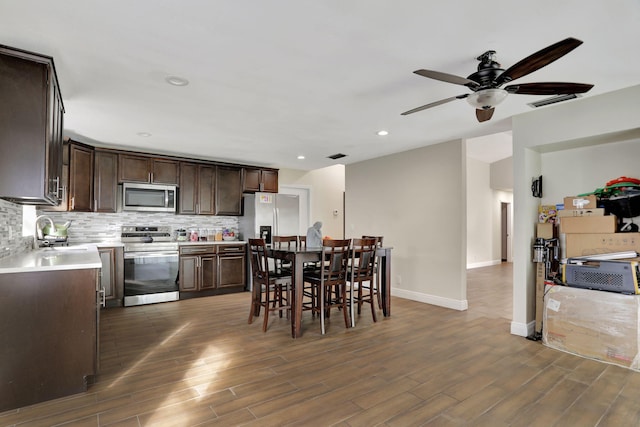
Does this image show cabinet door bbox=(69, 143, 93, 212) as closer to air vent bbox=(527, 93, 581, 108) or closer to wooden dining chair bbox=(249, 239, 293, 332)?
wooden dining chair bbox=(249, 239, 293, 332)

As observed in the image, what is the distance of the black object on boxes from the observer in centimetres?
284

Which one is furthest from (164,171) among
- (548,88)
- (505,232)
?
(505,232)

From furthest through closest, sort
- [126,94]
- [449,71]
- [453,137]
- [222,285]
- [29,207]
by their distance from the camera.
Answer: [222,285]
[453,137]
[29,207]
[126,94]
[449,71]

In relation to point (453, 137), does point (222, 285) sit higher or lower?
lower

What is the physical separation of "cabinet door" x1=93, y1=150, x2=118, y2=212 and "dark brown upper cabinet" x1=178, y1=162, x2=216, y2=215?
94 centimetres

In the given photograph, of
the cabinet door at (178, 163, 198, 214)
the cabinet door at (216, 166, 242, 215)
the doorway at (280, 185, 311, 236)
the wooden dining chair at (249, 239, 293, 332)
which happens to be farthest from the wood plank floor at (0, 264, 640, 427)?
the doorway at (280, 185, 311, 236)

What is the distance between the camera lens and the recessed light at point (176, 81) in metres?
2.75

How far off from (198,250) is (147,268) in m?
0.78

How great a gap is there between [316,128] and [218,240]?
9.92ft

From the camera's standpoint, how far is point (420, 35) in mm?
2119

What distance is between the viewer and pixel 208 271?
18.1 ft

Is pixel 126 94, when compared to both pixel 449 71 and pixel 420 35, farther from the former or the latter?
pixel 449 71

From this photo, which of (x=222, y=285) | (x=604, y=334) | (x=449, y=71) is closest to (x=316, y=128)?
(x=449, y=71)

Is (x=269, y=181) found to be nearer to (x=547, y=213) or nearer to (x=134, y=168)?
(x=134, y=168)
